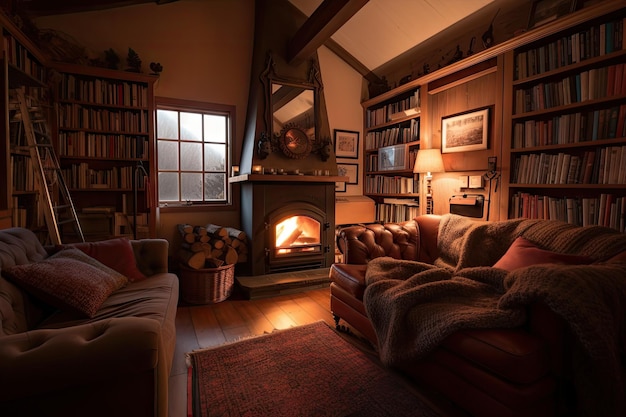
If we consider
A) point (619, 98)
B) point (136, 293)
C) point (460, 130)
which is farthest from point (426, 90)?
point (136, 293)

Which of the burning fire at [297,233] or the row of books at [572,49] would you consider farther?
the burning fire at [297,233]

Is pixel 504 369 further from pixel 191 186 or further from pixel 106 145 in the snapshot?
pixel 106 145

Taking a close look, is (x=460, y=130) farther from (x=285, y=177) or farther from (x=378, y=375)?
(x=378, y=375)

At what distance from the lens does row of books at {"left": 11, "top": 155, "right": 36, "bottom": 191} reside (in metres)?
2.56

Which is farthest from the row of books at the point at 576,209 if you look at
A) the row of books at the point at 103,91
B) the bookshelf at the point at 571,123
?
the row of books at the point at 103,91

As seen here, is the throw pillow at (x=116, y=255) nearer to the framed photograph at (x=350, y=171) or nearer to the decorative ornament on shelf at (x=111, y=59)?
the decorative ornament on shelf at (x=111, y=59)

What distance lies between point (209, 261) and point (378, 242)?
1675mm

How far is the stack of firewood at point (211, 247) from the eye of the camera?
3.10 metres

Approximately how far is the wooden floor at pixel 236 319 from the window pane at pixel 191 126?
203 centimetres

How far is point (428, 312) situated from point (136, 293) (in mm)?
1646

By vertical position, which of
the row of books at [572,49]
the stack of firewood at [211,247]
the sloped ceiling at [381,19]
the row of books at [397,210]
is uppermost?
the sloped ceiling at [381,19]

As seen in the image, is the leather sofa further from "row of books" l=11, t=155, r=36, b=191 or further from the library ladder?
"row of books" l=11, t=155, r=36, b=191

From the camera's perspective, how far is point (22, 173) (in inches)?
104

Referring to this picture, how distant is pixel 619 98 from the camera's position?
7.33 feet
